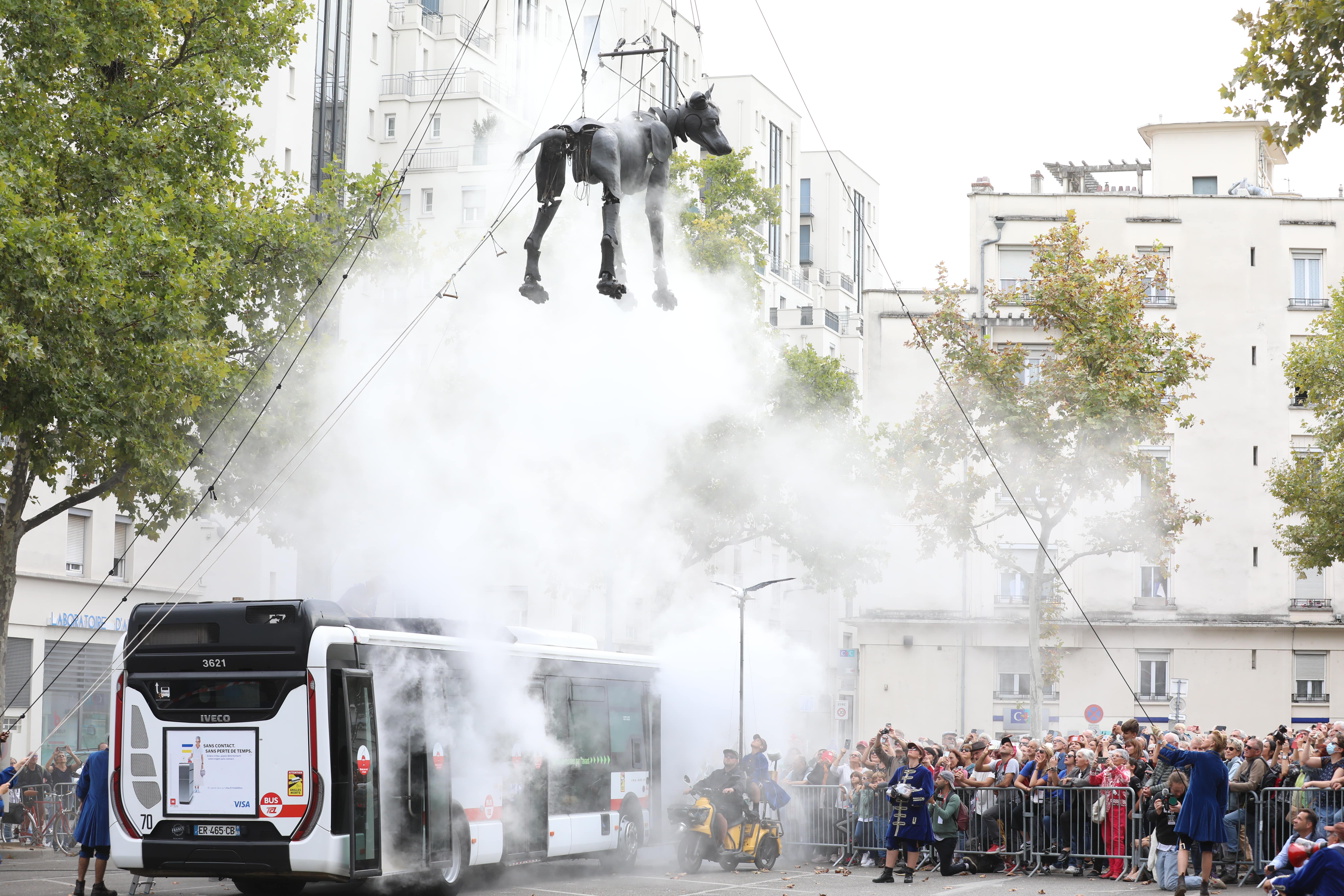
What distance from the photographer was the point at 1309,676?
51.7 meters

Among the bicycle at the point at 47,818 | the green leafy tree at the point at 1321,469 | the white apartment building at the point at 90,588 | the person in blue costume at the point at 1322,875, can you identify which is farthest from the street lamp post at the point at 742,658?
the green leafy tree at the point at 1321,469

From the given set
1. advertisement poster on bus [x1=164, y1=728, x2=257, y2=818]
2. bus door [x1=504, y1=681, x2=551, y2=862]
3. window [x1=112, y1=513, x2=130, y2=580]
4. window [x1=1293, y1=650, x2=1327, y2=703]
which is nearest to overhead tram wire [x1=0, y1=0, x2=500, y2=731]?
advertisement poster on bus [x1=164, y1=728, x2=257, y2=818]

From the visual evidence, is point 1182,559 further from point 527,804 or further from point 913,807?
point 527,804

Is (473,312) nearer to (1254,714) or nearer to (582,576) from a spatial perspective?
(582,576)

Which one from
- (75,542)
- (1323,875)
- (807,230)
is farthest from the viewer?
(807,230)

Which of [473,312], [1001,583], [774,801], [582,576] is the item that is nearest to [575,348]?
[473,312]

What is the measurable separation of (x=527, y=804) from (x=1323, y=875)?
31.9 feet

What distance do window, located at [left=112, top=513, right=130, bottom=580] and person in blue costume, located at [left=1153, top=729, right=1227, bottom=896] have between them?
24.7 metres

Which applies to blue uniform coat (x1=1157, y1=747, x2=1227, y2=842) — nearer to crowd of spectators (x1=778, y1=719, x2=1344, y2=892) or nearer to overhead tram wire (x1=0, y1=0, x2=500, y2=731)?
crowd of spectators (x1=778, y1=719, x2=1344, y2=892)

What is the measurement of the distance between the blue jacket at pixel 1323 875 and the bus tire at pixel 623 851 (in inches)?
419

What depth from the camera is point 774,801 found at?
2173cm

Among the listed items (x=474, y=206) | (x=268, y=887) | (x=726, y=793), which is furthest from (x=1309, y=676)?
(x=268, y=887)

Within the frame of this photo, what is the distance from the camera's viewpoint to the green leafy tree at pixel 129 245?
18234mm

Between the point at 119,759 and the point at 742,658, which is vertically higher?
Result: the point at 742,658
